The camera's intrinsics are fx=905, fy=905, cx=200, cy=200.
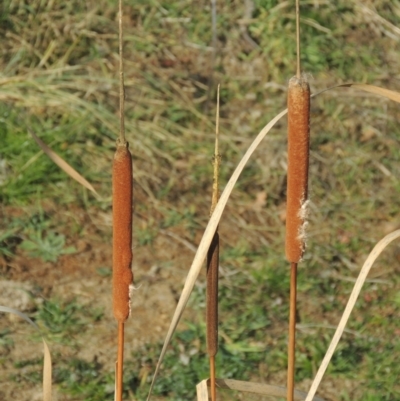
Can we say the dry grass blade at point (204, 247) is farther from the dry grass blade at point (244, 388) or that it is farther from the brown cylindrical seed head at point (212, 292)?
the dry grass blade at point (244, 388)

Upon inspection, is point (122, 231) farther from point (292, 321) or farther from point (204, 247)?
point (292, 321)

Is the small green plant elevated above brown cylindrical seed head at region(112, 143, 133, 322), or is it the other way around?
brown cylindrical seed head at region(112, 143, 133, 322)

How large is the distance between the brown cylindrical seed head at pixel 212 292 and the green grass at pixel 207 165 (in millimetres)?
1465

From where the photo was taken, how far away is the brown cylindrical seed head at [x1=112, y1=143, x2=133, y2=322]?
3.75ft

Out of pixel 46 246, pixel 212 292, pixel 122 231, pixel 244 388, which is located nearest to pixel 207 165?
pixel 46 246

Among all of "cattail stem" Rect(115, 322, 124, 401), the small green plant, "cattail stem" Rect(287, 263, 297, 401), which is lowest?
the small green plant

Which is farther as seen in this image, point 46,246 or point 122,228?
point 46,246

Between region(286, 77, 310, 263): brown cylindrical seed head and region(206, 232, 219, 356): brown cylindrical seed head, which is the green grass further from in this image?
region(286, 77, 310, 263): brown cylindrical seed head

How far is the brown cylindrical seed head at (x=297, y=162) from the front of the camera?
109cm

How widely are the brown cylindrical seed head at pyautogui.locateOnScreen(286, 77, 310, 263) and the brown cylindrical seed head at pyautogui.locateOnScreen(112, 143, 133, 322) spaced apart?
21cm

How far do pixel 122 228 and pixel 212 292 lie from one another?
193mm

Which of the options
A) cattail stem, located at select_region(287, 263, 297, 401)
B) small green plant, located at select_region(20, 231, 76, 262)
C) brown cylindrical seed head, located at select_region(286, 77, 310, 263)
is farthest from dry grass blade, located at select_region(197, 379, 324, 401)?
small green plant, located at select_region(20, 231, 76, 262)

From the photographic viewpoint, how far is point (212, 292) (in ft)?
4.25

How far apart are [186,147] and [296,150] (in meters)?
2.88
